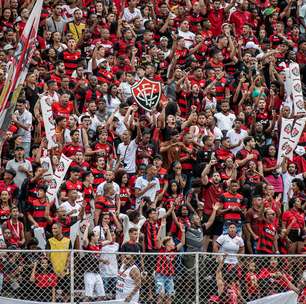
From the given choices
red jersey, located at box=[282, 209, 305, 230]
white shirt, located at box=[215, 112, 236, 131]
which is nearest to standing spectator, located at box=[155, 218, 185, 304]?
red jersey, located at box=[282, 209, 305, 230]

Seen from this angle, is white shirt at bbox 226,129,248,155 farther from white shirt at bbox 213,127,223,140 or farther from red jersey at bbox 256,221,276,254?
red jersey at bbox 256,221,276,254

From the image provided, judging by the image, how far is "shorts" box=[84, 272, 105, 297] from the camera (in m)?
18.2

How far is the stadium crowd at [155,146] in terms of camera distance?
1906 centimetres

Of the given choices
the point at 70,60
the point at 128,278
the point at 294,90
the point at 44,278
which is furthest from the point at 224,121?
the point at 44,278

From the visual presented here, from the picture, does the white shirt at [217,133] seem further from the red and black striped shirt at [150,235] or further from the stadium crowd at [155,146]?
the red and black striped shirt at [150,235]

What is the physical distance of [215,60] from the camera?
26.5 m

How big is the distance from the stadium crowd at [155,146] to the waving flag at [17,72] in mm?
2240

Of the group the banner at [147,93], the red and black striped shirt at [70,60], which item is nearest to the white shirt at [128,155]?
the banner at [147,93]

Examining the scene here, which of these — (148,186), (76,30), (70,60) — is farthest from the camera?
(76,30)

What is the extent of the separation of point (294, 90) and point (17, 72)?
947 centimetres

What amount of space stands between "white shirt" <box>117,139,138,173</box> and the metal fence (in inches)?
184

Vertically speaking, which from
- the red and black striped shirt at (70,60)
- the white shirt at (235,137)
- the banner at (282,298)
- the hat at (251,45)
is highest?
the hat at (251,45)

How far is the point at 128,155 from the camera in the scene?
2330cm

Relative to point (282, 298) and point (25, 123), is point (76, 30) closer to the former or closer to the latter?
point (25, 123)
